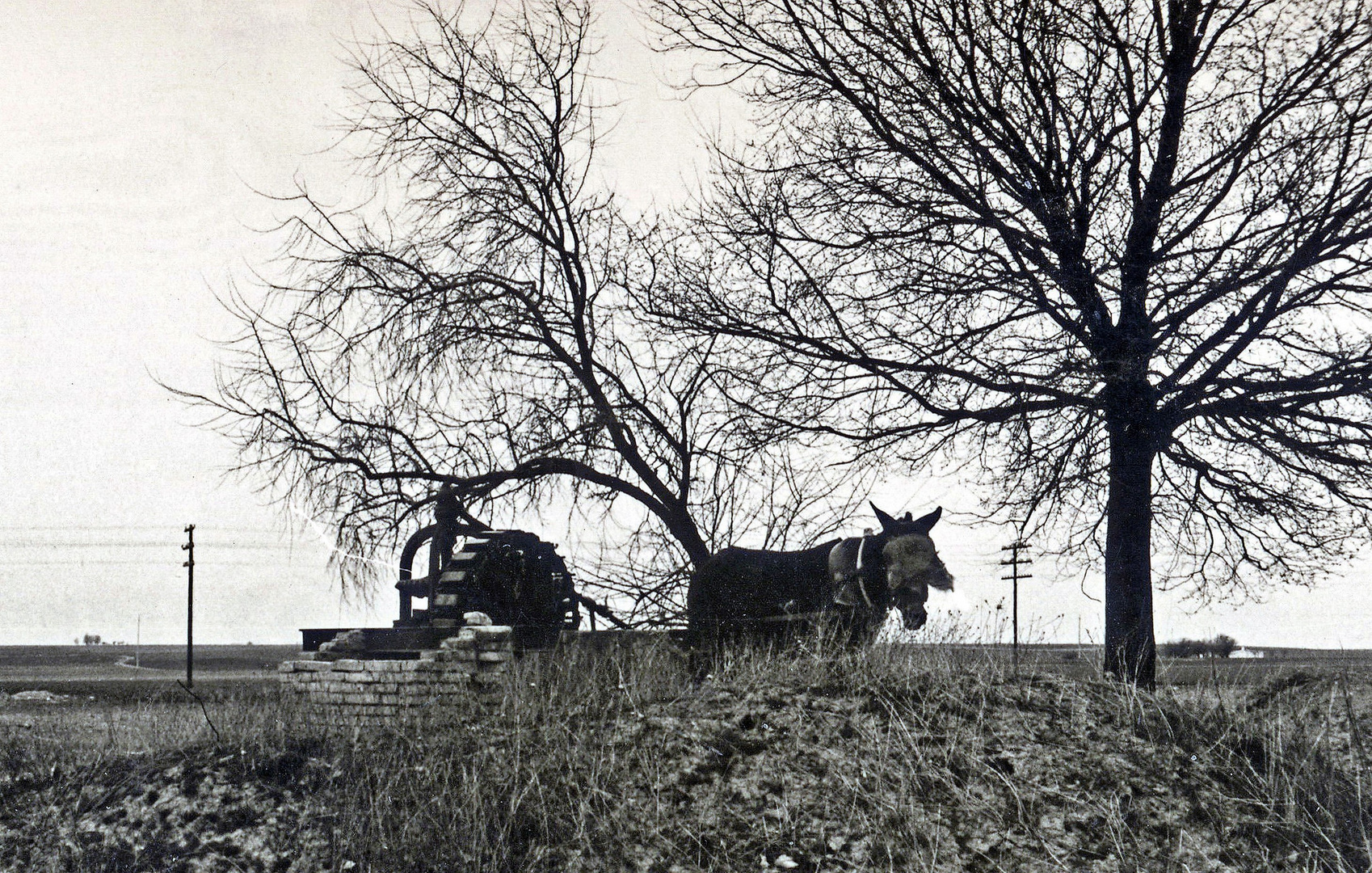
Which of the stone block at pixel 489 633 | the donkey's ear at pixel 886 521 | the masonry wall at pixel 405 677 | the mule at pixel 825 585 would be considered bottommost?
the masonry wall at pixel 405 677

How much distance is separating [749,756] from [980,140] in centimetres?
595

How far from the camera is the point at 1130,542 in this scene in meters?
10.2

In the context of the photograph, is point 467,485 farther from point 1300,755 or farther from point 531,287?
point 1300,755

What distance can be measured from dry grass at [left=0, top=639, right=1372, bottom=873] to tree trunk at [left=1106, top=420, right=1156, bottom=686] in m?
1.34

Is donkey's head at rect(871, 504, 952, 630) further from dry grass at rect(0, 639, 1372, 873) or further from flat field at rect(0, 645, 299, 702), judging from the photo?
flat field at rect(0, 645, 299, 702)

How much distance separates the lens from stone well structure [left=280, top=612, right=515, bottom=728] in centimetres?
1035

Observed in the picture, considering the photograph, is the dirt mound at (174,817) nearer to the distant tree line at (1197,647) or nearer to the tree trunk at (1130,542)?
the tree trunk at (1130,542)

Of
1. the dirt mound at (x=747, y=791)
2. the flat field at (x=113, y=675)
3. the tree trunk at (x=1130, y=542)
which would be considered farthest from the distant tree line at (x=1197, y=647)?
the dirt mound at (x=747, y=791)

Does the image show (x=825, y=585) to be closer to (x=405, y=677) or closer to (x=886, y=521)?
(x=886, y=521)

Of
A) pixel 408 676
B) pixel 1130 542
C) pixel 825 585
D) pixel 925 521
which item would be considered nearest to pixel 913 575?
pixel 925 521

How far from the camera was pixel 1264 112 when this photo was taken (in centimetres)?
925

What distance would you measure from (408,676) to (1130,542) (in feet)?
22.8

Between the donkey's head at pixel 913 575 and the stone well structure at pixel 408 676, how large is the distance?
363 cm

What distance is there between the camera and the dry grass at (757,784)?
21.1 feet
